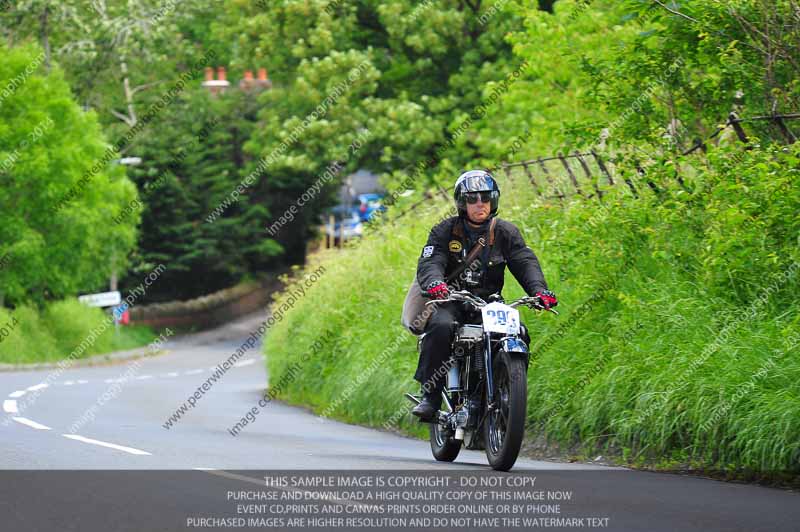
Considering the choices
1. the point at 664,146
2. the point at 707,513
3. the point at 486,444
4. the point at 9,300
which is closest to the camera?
the point at 707,513

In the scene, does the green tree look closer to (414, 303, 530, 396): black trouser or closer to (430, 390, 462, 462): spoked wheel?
(430, 390, 462, 462): spoked wheel

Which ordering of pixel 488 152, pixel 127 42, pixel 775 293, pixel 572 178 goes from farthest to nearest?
pixel 127 42 → pixel 488 152 → pixel 572 178 → pixel 775 293

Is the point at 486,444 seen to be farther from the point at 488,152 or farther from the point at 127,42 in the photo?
the point at 127,42

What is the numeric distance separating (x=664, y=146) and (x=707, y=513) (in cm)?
580

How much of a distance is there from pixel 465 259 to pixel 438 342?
648 millimetres

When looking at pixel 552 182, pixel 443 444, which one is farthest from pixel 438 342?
pixel 552 182

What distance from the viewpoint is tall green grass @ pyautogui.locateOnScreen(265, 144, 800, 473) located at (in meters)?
10.4

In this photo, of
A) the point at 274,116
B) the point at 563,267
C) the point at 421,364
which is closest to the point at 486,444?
the point at 421,364

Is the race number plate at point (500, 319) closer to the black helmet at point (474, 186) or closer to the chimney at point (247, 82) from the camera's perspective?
the black helmet at point (474, 186)

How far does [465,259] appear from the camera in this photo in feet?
35.3

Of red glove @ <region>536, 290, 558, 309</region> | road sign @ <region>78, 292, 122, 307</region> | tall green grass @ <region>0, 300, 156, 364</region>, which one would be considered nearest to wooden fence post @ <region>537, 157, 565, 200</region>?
red glove @ <region>536, 290, 558, 309</region>

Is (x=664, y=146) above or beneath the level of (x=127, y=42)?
beneath

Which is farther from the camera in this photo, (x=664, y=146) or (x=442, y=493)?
(x=664, y=146)

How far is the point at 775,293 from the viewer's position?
38.0 ft
